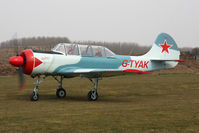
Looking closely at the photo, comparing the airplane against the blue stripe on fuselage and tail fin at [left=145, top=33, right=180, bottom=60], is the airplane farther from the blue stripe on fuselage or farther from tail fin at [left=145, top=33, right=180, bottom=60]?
tail fin at [left=145, top=33, right=180, bottom=60]

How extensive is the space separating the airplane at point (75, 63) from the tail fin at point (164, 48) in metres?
0.90

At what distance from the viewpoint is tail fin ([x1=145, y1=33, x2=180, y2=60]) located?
1866 cm

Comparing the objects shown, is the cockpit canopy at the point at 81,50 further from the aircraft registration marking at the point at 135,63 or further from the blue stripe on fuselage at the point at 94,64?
the aircraft registration marking at the point at 135,63

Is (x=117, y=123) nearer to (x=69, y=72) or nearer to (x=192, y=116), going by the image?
(x=192, y=116)

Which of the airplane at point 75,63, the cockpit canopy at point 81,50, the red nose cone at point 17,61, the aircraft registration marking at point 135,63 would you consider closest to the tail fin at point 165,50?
the airplane at point 75,63

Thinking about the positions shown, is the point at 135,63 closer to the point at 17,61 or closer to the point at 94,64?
the point at 94,64

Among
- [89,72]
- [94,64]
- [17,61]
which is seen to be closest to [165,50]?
[94,64]

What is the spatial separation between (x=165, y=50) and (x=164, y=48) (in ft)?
0.46

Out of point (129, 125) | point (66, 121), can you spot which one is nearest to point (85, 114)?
point (66, 121)

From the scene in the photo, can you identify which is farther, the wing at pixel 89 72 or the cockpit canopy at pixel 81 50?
the cockpit canopy at pixel 81 50

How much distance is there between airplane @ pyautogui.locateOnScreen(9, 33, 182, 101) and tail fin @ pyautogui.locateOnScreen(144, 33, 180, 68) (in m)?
0.73

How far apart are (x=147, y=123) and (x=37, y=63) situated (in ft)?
22.3

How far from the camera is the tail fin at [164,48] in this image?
18.7 metres

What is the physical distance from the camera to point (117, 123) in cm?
780
